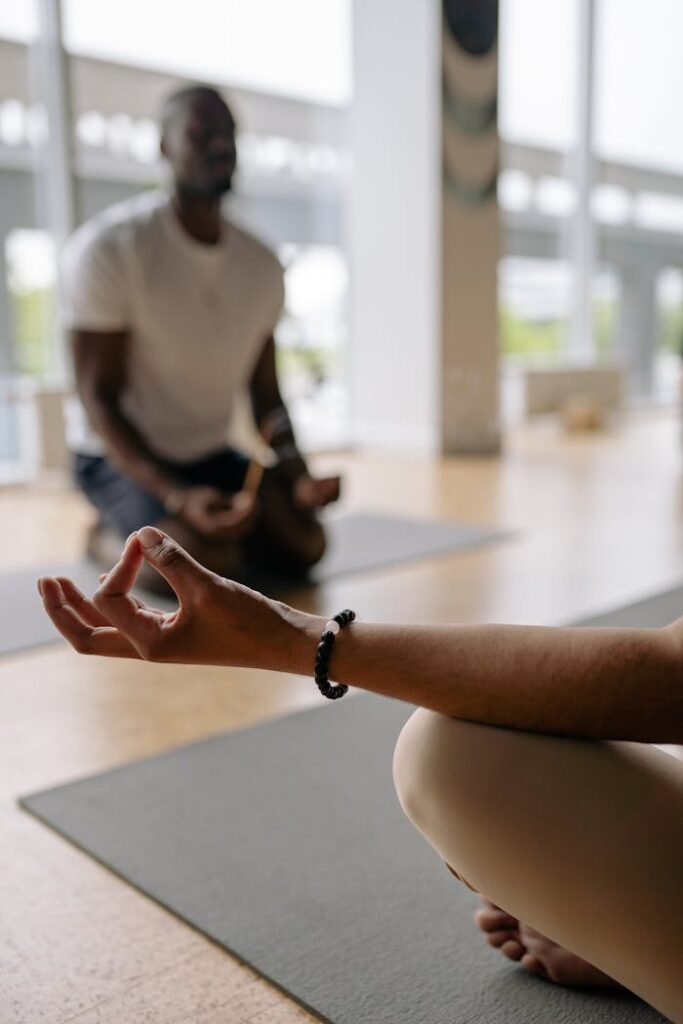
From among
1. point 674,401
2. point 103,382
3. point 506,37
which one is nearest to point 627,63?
point 506,37

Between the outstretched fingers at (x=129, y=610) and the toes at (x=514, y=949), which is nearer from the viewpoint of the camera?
the outstretched fingers at (x=129, y=610)

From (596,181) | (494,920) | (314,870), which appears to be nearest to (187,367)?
(314,870)

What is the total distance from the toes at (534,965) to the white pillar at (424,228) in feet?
14.8

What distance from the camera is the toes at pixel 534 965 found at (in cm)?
106

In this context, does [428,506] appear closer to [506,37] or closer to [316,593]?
[316,593]

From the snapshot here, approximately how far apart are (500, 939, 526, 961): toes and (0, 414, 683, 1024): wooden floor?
21 centimetres

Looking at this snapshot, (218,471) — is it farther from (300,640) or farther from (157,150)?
(300,640)

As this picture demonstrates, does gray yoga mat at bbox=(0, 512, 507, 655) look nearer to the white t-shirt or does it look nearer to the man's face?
the white t-shirt

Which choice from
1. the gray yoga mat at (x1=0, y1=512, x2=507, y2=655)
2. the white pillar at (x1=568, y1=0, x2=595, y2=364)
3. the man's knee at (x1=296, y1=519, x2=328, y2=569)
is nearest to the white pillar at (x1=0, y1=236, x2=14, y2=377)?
the gray yoga mat at (x1=0, y1=512, x2=507, y2=655)

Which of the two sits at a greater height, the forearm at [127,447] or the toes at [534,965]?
the forearm at [127,447]

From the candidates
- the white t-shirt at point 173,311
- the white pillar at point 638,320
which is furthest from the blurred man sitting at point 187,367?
the white pillar at point 638,320

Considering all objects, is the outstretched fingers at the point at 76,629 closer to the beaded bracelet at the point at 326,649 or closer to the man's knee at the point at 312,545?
the beaded bracelet at the point at 326,649

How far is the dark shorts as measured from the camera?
2709 millimetres

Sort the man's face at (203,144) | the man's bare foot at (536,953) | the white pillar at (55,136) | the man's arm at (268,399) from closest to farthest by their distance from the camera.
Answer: the man's bare foot at (536,953) → the man's face at (203,144) → the man's arm at (268,399) → the white pillar at (55,136)
